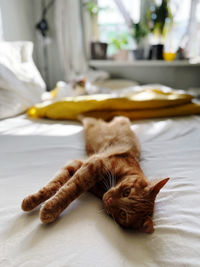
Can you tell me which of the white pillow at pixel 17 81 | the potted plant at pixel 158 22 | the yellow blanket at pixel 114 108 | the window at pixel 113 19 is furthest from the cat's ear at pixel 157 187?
the window at pixel 113 19

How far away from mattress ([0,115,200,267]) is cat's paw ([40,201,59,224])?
A: 2cm

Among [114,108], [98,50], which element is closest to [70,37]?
[98,50]

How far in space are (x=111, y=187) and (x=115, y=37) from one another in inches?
102

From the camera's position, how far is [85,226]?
21.0 inches

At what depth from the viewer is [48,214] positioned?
0.55 metres

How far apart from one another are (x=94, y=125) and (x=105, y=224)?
73 centimetres

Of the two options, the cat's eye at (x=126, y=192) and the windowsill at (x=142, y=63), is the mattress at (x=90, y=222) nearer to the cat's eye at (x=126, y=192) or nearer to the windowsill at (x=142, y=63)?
the cat's eye at (x=126, y=192)

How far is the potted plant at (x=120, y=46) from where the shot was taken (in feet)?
8.58

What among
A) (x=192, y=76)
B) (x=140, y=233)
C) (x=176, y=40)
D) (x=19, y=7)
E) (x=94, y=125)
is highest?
(x=19, y=7)

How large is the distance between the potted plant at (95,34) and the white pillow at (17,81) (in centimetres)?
109

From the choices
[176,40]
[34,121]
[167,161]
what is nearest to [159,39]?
[176,40]

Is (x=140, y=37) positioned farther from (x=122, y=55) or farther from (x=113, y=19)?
(x=113, y=19)

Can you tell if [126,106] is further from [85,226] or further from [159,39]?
[159,39]

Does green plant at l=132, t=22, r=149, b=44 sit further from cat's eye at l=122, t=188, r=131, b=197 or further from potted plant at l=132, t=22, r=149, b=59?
cat's eye at l=122, t=188, r=131, b=197
